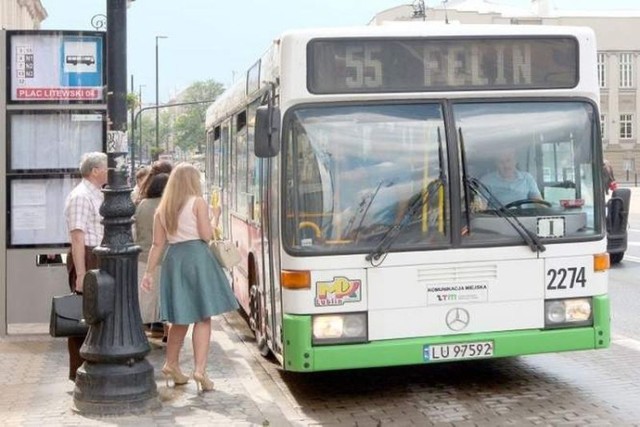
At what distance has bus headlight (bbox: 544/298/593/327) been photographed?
23.9 ft

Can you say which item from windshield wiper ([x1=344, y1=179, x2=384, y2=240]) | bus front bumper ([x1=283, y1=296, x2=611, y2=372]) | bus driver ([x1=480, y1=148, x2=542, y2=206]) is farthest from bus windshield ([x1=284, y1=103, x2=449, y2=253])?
bus front bumper ([x1=283, y1=296, x2=611, y2=372])

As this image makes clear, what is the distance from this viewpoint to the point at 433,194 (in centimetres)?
707

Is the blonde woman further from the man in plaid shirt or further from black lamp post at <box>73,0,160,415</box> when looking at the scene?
the man in plaid shirt

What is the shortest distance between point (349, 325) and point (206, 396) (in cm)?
130

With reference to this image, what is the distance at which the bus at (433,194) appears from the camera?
22.9 feet

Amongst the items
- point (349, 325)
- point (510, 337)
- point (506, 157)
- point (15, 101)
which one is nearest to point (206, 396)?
point (349, 325)

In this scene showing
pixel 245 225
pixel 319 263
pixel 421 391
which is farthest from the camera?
pixel 245 225

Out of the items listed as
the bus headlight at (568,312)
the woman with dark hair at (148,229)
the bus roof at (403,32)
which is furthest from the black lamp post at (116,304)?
the bus headlight at (568,312)

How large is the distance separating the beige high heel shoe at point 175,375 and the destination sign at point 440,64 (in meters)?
2.49

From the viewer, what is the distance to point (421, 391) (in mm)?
7922

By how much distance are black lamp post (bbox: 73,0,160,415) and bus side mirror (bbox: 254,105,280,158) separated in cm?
105

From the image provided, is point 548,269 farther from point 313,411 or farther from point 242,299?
point 242,299

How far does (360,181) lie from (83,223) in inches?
94.5

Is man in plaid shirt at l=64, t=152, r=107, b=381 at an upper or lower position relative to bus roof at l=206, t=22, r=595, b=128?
lower
